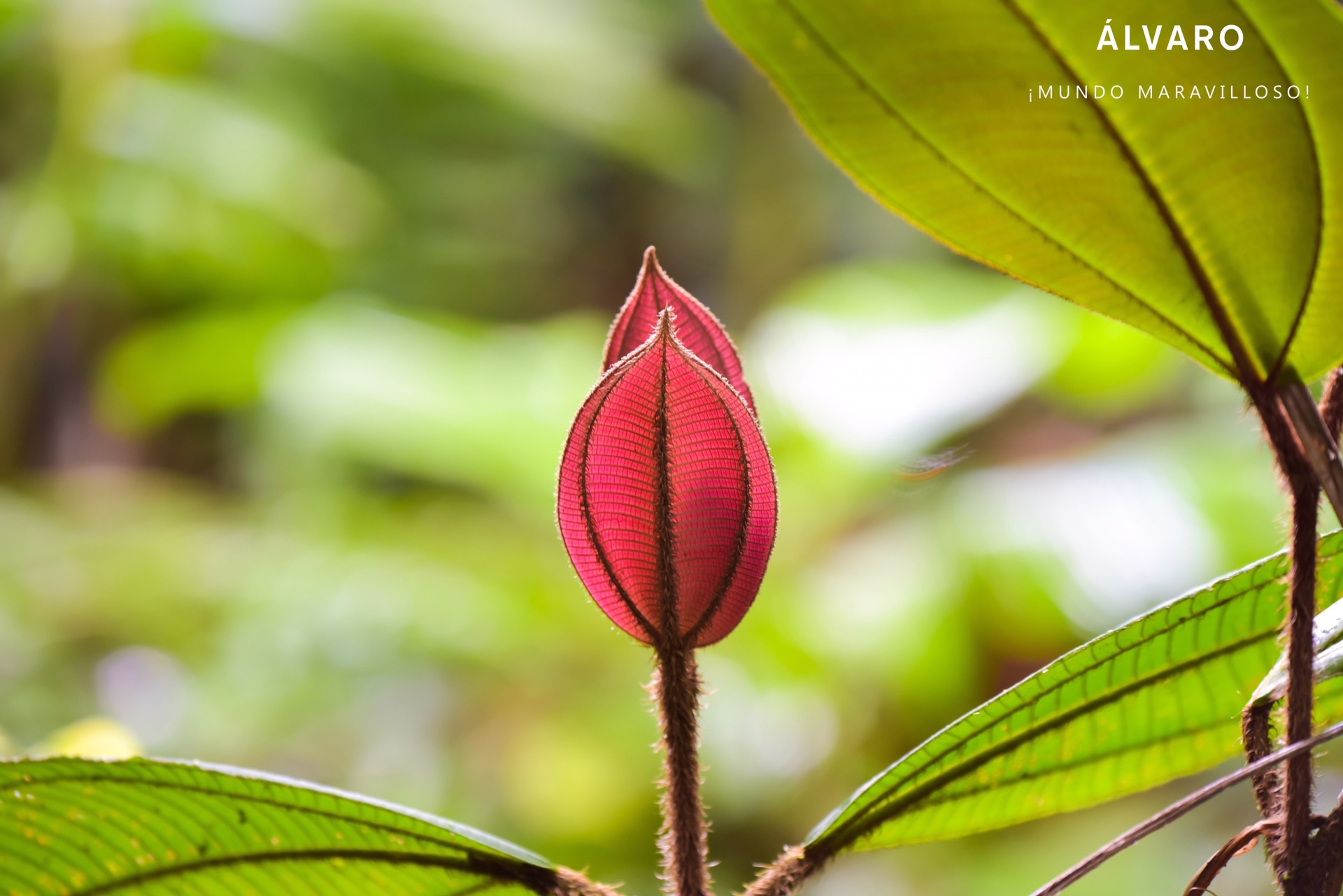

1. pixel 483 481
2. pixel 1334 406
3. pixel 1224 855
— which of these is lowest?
pixel 1224 855

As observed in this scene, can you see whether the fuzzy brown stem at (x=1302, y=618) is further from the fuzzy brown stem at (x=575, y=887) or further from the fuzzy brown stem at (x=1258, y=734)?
the fuzzy brown stem at (x=575, y=887)

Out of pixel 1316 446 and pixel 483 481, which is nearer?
pixel 1316 446

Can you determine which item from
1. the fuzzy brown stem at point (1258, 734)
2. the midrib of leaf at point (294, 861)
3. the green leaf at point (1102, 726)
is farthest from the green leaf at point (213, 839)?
the fuzzy brown stem at point (1258, 734)

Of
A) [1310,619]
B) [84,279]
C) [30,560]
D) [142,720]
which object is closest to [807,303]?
[142,720]

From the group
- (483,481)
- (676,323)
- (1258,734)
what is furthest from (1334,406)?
(483,481)

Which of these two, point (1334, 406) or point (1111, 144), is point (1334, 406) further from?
point (1111, 144)

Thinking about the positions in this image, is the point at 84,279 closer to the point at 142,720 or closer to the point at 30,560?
the point at 30,560

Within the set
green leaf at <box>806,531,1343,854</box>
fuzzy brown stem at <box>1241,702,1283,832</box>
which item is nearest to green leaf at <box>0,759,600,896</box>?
green leaf at <box>806,531,1343,854</box>
